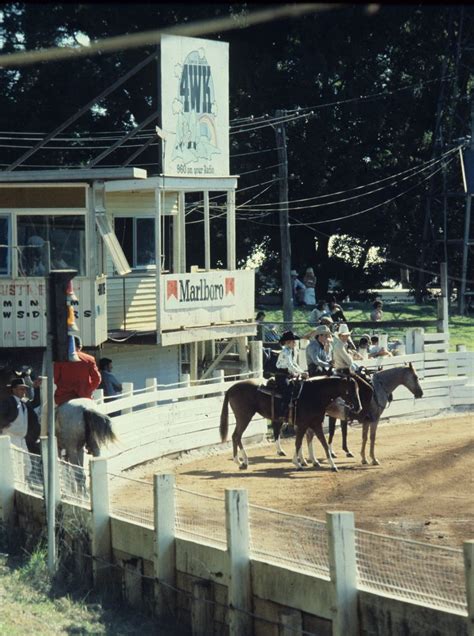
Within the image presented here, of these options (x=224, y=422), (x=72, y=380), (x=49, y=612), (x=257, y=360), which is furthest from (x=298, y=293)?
(x=49, y=612)

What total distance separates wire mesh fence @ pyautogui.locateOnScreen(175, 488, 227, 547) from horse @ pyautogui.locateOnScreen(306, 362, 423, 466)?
10252mm

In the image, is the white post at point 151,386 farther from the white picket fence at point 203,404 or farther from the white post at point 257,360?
the white post at point 257,360

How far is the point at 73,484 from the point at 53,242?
1338cm

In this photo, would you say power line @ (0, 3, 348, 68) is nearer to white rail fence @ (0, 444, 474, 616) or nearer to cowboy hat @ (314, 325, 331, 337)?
cowboy hat @ (314, 325, 331, 337)

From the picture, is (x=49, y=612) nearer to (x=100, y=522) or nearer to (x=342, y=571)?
(x=100, y=522)

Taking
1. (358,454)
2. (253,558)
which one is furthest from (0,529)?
(358,454)

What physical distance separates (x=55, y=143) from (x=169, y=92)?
20.6 m

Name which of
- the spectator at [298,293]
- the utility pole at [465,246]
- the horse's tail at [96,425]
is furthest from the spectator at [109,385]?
the utility pole at [465,246]

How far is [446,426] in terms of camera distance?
97.6ft

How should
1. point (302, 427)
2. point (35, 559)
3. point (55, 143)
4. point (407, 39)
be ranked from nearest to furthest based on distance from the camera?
1. point (35, 559)
2. point (302, 427)
3. point (55, 143)
4. point (407, 39)

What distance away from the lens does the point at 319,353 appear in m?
25.6

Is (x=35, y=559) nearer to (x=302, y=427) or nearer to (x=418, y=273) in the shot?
(x=302, y=427)

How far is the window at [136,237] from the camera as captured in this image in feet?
103

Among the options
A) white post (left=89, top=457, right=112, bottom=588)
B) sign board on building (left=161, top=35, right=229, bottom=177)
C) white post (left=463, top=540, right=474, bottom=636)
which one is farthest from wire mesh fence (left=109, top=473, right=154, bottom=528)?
sign board on building (left=161, top=35, right=229, bottom=177)
